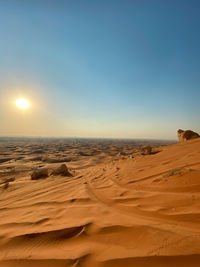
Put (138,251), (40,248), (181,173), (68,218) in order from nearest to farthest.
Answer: (138,251) → (40,248) → (68,218) → (181,173)

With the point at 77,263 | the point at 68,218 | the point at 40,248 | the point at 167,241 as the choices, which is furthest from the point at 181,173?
the point at 40,248

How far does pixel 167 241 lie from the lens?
4.69 ft

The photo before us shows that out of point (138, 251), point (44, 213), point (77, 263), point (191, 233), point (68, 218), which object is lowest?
point (44, 213)

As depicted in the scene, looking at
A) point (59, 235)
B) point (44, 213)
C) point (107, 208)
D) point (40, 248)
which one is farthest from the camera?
point (44, 213)

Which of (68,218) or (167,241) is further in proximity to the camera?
(68,218)

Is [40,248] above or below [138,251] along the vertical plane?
below

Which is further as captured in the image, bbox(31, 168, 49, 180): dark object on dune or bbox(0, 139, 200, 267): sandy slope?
bbox(31, 168, 49, 180): dark object on dune

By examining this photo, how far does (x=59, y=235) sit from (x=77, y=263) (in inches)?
25.8

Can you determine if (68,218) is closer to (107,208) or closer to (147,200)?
(107,208)

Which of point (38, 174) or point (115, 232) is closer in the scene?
point (115, 232)

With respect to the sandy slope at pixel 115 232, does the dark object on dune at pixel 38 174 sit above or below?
below

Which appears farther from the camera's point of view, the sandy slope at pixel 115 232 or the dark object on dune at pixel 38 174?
the dark object on dune at pixel 38 174

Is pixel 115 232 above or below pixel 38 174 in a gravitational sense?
above

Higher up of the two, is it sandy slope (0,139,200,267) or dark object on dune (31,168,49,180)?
sandy slope (0,139,200,267)
